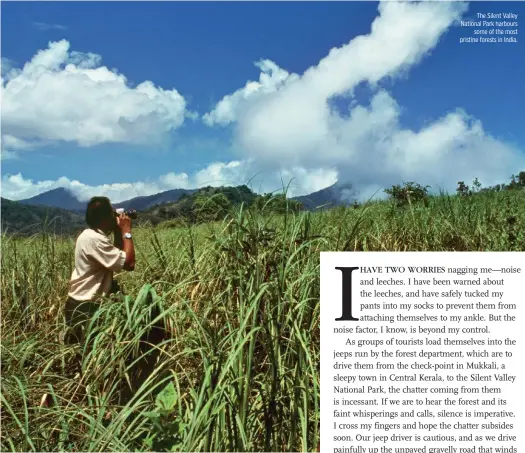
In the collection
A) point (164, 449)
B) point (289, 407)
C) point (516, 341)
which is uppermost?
point (516, 341)

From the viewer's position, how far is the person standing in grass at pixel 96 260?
3023 mm

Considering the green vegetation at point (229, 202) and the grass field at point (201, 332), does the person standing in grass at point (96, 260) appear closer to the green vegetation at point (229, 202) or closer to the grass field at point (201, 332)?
the grass field at point (201, 332)

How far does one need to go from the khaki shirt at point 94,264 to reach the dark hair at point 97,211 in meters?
0.05

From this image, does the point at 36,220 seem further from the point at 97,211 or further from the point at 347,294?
the point at 347,294

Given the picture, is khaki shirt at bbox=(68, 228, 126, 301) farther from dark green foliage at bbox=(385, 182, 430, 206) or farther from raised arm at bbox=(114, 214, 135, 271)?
dark green foliage at bbox=(385, 182, 430, 206)

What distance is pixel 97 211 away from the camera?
3.03 m

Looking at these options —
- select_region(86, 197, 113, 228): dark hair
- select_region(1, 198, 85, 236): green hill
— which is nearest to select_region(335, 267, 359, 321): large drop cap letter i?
select_region(86, 197, 113, 228): dark hair

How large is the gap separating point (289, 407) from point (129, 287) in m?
1.47

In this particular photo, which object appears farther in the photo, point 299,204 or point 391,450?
point 299,204

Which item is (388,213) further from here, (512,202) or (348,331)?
(348,331)

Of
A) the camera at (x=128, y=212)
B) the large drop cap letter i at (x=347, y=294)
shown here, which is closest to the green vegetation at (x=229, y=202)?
the camera at (x=128, y=212)

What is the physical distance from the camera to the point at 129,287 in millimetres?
3520

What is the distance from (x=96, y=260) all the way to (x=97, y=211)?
27 cm

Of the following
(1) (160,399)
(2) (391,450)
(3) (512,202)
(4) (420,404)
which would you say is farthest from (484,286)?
(3) (512,202)
